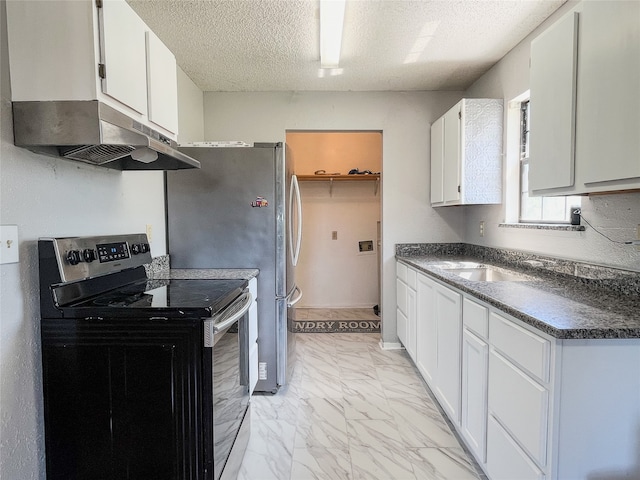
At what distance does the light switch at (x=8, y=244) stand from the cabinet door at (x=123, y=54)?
56cm

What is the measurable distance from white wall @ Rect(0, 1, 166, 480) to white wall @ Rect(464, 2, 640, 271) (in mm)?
2175

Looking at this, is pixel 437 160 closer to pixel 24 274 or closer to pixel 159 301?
pixel 159 301

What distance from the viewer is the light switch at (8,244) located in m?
1.15

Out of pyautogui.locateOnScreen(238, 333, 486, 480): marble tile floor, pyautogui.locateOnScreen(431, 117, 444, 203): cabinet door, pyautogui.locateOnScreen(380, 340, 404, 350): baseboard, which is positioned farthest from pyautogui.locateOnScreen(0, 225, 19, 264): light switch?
pyautogui.locateOnScreen(380, 340, 404, 350): baseboard

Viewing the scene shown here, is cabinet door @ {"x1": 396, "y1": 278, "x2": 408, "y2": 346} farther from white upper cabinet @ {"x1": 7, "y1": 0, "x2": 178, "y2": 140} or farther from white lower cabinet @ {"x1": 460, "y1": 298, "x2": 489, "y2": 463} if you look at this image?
white upper cabinet @ {"x1": 7, "y1": 0, "x2": 178, "y2": 140}

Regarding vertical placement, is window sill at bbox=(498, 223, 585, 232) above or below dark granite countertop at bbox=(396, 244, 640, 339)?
above

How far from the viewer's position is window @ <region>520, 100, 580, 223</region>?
2.16m

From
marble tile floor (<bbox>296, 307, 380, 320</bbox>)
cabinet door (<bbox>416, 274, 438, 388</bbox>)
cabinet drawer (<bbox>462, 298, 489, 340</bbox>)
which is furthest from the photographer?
marble tile floor (<bbox>296, 307, 380, 320</bbox>)

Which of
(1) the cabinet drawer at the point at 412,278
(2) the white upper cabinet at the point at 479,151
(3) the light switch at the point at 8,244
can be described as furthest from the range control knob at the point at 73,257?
(2) the white upper cabinet at the point at 479,151

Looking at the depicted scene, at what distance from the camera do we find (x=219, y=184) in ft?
8.07

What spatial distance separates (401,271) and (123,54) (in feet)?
8.43

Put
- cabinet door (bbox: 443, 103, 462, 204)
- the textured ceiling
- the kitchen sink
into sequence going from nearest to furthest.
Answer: the textured ceiling → the kitchen sink → cabinet door (bbox: 443, 103, 462, 204)

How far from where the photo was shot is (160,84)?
172 centimetres

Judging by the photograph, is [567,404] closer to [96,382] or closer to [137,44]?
[96,382]
